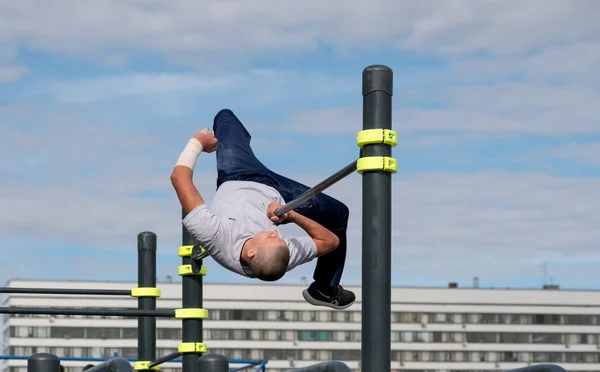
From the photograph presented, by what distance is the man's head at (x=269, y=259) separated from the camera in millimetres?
5617

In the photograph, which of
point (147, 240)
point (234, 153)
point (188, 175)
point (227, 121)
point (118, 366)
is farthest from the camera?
point (147, 240)

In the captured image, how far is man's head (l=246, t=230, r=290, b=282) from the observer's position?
221 inches

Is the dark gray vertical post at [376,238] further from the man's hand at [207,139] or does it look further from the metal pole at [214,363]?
the man's hand at [207,139]

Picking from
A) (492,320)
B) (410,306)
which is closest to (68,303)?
(410,306)

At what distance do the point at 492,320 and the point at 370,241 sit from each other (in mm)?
99286

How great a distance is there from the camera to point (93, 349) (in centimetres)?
9656

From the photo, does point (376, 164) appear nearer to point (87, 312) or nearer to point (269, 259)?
point (269, 259)

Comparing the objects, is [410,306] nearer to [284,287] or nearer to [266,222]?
[284,287]

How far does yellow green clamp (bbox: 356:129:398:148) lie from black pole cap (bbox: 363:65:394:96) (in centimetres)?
19

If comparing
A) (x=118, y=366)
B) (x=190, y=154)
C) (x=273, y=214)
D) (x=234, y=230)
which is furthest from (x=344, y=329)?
(x=118, y=366)

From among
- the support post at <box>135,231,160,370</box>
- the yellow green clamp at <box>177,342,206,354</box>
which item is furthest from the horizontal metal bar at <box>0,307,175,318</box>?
the support post at <box>135,231,160,370</box>

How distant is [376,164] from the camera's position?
4902mm

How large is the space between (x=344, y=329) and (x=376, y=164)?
95596 millimetres

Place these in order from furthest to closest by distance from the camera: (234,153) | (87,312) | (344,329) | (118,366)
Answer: (344,329), (87,312), (234,153), (118,366)
